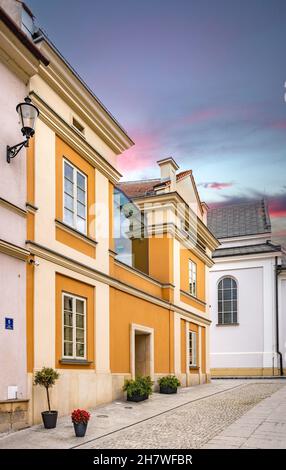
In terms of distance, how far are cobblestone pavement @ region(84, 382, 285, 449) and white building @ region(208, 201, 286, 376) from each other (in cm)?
1793

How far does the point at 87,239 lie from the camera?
14422 millimetres

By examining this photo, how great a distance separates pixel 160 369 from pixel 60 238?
28.5 ft

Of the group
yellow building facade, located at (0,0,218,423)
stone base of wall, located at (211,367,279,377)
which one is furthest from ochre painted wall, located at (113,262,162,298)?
stone base of wall, located at (211,367,279,377)

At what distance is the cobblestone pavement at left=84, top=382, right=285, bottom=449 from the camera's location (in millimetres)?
9469

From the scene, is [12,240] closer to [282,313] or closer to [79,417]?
[79,417]

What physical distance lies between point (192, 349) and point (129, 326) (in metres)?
7.89

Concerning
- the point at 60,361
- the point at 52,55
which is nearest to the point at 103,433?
the point at 60,361

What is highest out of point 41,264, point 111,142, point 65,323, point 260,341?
point 111,142

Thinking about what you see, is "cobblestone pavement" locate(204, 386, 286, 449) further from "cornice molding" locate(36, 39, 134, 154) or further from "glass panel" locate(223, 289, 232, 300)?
"glass panel" locate(223, 289, 232, 300)

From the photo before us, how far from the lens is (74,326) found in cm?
1346

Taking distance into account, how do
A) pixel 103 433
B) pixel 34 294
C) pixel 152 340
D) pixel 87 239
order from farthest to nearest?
pixel 152 340, pixel 87 239, pixel 34 294, pixel 103 433

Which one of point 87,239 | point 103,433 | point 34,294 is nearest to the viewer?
point 103,433

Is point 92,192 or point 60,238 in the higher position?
point 92,192

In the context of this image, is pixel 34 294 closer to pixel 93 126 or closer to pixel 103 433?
pixel 103 433
